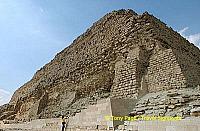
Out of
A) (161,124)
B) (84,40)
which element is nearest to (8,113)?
(84,40)

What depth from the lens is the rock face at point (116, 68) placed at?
11.5 meters

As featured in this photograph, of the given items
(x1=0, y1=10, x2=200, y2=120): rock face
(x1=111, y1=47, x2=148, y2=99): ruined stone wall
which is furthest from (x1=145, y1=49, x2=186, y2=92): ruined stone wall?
(x1=111, y1=47, x2=148, y2=99): ruined stone wall

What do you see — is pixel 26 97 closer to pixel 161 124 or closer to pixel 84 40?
pixel 84 40

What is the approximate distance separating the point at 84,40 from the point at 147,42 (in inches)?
367

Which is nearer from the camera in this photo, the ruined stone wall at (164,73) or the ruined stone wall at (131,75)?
the ruined stone wall at (164,73)

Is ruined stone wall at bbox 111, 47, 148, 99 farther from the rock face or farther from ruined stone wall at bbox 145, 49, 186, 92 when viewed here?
ruined stone wall at bbox 145, 49, 186, 92

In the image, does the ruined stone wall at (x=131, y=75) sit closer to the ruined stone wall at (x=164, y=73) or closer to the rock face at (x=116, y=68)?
the rock face at (x=116, y=68)

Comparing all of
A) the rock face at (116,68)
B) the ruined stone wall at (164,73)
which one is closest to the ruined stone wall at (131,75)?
the rock face at (116,68)

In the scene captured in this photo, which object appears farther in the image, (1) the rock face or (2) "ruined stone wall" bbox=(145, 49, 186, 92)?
(1) the rock face

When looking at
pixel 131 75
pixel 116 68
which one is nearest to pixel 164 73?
pixel 131 75

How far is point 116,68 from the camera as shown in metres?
13.2

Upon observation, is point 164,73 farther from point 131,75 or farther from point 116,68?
point 116,68

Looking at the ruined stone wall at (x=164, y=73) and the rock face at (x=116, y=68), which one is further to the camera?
the rock face at (x=116, y=68)

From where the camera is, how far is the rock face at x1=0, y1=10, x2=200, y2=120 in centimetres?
1146
